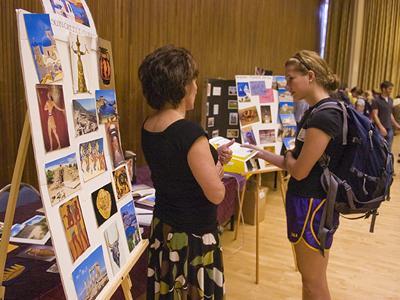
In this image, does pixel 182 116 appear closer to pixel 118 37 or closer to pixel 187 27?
pixel 118 37

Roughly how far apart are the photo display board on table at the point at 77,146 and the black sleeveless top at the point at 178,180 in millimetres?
133

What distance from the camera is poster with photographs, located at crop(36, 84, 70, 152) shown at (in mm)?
1001

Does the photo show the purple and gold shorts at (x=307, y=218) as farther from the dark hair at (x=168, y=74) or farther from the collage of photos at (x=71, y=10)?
the collage of photos at (x=71, y=10)

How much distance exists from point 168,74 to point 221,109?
8.77ft

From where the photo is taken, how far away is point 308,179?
1749 mm

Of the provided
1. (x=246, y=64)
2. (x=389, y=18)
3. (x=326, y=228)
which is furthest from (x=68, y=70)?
(x=389, y=18)

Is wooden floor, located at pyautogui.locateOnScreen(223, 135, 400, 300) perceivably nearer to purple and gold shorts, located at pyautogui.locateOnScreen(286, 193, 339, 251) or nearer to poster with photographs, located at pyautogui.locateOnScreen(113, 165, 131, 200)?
purple and gold shorts, located at pyautogui.locateOnScreen(286, 193, 339, 251)

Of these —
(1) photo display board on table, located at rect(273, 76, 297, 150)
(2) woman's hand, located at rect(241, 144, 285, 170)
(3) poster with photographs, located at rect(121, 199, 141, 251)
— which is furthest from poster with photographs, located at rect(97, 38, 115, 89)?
(1) photo display board on table, located at rect(273, 76, 297, 150)

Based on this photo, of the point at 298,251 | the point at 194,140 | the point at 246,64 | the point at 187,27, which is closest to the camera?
the point at 194,140

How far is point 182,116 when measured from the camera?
4.64 ft

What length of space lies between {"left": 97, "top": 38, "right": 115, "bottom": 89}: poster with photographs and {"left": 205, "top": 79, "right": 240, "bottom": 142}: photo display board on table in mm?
2317

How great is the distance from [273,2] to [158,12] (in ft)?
9.22

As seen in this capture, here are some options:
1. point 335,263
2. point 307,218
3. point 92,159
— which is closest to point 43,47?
point 92,159

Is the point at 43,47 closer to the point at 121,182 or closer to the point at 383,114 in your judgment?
the point at 121,182
